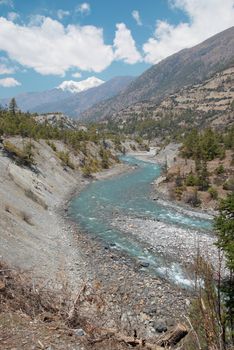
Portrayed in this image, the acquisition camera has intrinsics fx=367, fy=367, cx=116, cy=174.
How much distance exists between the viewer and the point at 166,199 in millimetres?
65688

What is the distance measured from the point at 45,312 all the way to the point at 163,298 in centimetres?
1872

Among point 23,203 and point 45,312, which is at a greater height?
point 45,312

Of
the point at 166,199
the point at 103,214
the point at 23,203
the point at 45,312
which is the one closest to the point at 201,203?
the point at 166,199

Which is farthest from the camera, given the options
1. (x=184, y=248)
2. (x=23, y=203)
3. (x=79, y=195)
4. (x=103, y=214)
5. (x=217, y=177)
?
(x=217, y=177)

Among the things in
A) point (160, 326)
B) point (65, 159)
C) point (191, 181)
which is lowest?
point (191, 181)

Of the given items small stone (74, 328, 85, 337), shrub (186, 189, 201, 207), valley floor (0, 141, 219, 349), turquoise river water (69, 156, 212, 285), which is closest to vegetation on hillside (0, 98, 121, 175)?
valley floor (0, 141, 219, 349)

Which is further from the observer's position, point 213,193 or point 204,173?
point 204,173

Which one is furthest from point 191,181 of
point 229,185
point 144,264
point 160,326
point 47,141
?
point 160,326

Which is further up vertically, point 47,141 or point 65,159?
point 47,141

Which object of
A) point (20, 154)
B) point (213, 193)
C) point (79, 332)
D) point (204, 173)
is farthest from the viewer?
point (204, 173)

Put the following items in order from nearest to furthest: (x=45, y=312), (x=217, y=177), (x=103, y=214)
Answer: (x=45, y=312) < (x=103, y=214) < (x=217, y=177)

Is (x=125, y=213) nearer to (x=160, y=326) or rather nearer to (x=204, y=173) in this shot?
(x=204, y=173)

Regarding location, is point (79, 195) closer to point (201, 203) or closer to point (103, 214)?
point (103, 214)

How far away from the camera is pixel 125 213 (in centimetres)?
5456
